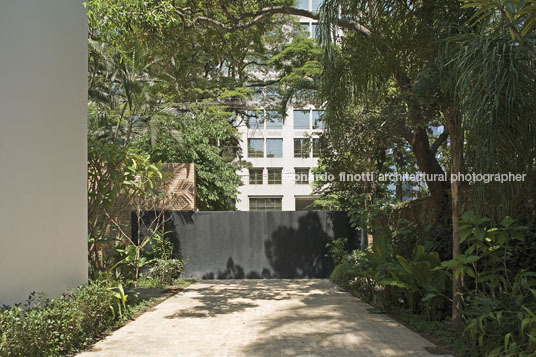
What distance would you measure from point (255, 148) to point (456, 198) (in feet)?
90.9

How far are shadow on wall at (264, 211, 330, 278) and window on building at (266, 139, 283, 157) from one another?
834 inches

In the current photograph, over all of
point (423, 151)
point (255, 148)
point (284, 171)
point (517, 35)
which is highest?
point (255, 148)

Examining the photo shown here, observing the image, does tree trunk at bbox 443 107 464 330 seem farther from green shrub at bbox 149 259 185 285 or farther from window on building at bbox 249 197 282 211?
window on building at bbox 249 197 282 211

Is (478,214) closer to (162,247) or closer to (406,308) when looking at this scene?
(406,308)

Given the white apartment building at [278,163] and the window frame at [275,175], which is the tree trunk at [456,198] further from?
the window frame at [275,175]

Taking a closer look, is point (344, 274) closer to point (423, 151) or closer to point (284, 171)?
point (423, 151)

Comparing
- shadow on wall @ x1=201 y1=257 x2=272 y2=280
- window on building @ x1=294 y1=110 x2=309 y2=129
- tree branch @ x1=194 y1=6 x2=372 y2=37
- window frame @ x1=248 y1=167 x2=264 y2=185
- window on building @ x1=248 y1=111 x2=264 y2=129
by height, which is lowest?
shadow on wall @ x1=201 y1=257 x2=272 y2=280

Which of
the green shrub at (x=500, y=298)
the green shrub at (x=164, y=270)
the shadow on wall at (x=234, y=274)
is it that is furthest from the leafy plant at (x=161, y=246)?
the green shrub at (x=500, y=298)

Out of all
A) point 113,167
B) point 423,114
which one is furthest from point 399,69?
point 113,167

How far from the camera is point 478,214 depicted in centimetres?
466

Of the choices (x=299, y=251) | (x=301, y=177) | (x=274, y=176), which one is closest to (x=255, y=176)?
(x=274, y=176)

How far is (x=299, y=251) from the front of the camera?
12.1m

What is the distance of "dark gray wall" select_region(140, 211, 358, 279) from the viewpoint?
11891 mm

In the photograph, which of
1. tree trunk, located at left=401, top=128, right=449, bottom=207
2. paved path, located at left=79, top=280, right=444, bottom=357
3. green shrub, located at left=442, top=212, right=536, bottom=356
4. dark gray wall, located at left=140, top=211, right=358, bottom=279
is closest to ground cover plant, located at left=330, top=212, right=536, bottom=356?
green shrub, located at left=442, top=212, right=536, bottom=356
